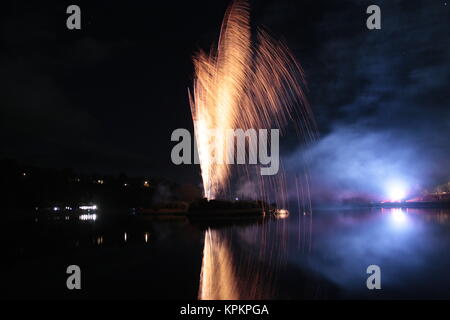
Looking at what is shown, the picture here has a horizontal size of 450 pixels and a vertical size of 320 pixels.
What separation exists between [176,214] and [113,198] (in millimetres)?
47605

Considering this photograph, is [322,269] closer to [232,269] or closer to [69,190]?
[232,269]

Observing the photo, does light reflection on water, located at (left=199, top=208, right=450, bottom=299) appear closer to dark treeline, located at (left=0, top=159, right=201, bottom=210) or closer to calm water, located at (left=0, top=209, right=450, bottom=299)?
calm water, located at (left=0, top=209, right=450, bottom=299)

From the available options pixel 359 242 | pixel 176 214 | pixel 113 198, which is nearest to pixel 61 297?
pixel 359 242

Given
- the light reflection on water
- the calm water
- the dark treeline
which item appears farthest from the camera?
the dark treeline

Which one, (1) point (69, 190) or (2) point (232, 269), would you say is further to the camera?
(1) point (69, 190)

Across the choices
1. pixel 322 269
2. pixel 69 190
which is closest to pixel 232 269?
pixel 322 269

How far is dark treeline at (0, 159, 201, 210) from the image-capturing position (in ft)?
198

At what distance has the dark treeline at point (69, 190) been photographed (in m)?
60.2

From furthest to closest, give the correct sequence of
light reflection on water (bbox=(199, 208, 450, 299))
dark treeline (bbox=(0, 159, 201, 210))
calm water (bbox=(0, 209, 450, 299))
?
dark treeline (bbox=(0, 159, 201, 210)) → calm water (bbox=(0, 209, 450, 299)) → light reflection on water (bbox=(199, 208, 450, 299))

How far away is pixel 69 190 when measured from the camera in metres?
79.8

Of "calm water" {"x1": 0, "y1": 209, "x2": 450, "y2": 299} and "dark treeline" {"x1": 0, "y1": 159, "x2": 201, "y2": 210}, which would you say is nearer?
"calm water" {"x1": 0, "y1": 209, "x2": 450, "y2": 299}

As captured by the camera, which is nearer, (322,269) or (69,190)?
(322,269)

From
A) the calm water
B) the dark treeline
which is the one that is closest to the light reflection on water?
the calm water
